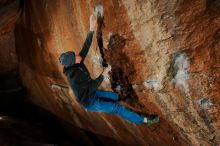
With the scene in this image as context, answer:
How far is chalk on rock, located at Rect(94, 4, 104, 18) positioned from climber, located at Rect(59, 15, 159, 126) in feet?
0.27

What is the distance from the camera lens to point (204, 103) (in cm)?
358

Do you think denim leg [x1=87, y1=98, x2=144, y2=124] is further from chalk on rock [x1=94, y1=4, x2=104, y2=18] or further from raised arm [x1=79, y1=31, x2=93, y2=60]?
chalk on rock [x1=94, y1=4, x2=104, y2=18]

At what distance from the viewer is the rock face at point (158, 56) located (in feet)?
11.1

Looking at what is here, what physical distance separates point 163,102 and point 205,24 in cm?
135

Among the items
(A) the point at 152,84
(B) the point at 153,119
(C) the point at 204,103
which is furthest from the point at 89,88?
(C) the point at 204,103

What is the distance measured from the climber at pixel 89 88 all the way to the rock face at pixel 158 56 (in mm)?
176

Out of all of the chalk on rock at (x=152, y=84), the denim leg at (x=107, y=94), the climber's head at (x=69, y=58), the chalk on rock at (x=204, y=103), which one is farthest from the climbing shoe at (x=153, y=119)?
A: the climber's head at (x=69, y=58)

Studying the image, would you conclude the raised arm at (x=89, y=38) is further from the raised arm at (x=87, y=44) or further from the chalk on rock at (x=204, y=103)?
the chalk on rock at (x=204, y=103)

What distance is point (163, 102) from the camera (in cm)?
414

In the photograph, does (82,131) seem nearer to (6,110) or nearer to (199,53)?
(6,110)

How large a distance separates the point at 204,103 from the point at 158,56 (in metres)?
0.83

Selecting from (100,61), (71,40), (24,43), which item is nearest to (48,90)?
(24,43)

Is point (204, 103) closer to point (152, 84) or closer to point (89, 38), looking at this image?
point (152, 84)

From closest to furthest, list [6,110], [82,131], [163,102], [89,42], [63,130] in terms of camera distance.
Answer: [163,102]
[89,42]
[82,131]
[63,130]
[6,110]
